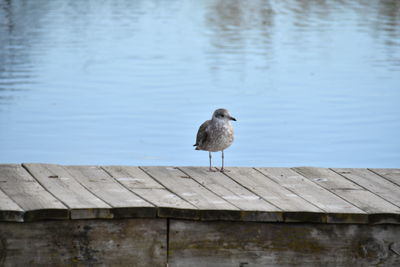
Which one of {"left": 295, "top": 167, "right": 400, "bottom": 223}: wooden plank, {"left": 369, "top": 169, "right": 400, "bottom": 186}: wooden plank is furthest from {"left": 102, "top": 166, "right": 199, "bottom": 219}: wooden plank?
{"left": 369, "top": 169, "right": 400, "bottom": 186}: wooden plank

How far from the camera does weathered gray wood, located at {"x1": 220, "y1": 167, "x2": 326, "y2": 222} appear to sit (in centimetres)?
506

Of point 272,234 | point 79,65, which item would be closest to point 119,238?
point 272,234

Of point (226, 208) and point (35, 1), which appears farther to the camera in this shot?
point (35, 1)

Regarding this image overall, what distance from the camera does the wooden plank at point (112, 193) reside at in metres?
5.01

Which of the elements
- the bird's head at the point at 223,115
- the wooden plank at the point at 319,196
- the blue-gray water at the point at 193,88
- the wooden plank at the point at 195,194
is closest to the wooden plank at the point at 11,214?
the wooden plank at the point at 195,194

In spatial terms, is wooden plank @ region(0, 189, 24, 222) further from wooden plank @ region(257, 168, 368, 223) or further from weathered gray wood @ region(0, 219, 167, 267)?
wooden plank @ region(257, 168, 368, 223)

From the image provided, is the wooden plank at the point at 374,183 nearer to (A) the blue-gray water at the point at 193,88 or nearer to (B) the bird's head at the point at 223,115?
(B) the bird's head at the point at 223,115

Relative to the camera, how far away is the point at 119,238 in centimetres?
→ 507

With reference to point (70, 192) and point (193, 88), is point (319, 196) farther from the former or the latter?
point (193, 88)

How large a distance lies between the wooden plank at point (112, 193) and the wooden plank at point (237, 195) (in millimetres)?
532

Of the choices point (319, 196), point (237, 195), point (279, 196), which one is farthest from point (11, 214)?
point (319, 196)

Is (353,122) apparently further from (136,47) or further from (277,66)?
(136,47)

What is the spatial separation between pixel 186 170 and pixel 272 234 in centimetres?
115

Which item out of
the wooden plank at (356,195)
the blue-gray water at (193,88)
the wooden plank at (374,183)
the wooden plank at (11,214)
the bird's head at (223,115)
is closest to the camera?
the wooden plank at (11,214)
